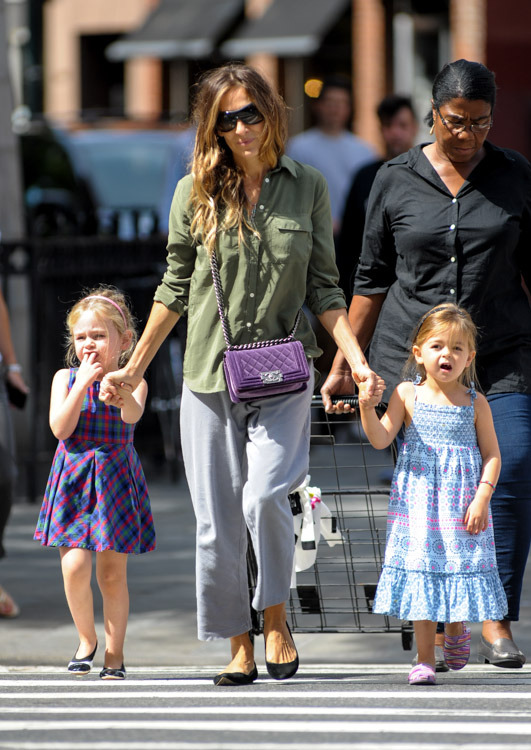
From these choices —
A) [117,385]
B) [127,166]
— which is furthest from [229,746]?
[127,166]

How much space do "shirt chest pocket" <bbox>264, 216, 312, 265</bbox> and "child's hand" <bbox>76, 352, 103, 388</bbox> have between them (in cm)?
71

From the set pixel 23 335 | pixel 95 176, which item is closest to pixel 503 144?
pixel 95 176

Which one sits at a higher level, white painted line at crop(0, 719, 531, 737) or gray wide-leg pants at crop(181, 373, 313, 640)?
gray wide-leg pants at crop(181, 373, 313, 640)

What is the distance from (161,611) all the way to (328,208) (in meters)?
2.19

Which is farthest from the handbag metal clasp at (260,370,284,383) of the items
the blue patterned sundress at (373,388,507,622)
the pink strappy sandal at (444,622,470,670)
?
the pink strappy sandal at (444,622,470,670)

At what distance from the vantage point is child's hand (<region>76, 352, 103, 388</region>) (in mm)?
5270

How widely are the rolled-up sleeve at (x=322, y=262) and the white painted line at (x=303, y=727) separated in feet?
4.66

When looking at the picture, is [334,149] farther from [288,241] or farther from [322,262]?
[288,241]

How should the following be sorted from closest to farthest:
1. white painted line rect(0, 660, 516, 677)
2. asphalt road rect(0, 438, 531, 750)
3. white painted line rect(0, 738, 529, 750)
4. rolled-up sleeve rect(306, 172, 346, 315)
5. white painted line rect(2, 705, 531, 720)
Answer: white painted line rect(0, 738, 529, 750)
asphalt road rect(0, 438, 531, 750)
white painted line rect(2, 705, 531, 720)
rolled-up sleeve rect(306, 172, 346, 315)
white painted line rect(0, 660, 516, 677)

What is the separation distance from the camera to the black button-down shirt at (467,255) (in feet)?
17.3

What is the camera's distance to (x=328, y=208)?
5.26 meters

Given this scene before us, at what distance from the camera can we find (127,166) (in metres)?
16.6

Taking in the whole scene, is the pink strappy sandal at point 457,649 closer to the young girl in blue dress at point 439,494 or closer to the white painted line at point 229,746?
the young girl in blue dress at point 439,494

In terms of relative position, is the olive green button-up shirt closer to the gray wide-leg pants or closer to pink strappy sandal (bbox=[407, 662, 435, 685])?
the gray wide-leg pants
